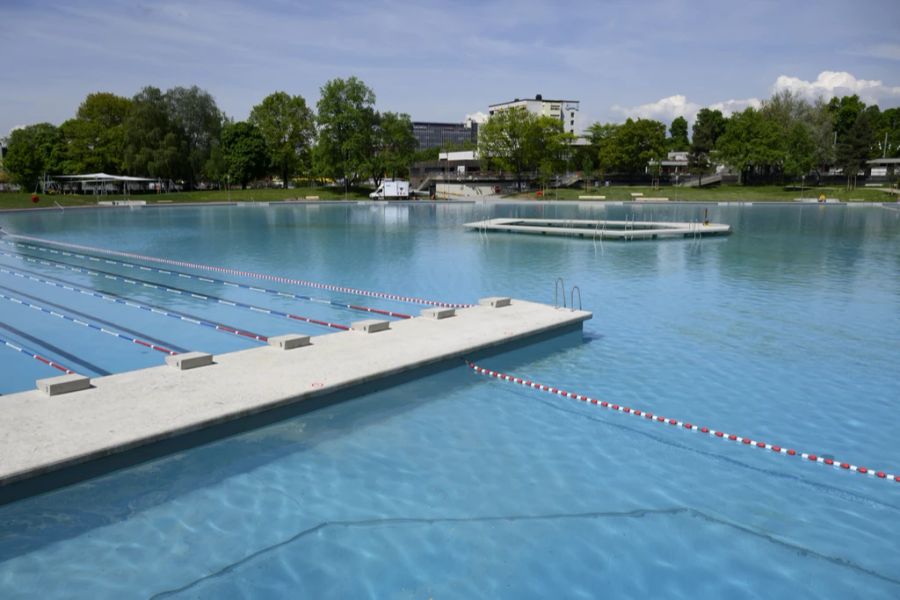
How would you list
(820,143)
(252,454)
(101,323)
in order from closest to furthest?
(252,454) < (101,323) < (820,143)

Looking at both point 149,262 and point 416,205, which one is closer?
point 149,262

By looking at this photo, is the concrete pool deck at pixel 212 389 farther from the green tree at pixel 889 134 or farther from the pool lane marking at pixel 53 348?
the green tree at pixel 889 134

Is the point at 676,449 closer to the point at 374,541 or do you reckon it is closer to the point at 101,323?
the point at 374,541

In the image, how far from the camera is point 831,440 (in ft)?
25.1

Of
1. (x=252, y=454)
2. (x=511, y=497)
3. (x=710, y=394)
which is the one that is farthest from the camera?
(x=710, y=394)

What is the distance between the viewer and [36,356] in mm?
10961

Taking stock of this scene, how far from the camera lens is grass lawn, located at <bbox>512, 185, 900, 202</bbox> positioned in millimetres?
68312

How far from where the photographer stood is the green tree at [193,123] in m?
71.4

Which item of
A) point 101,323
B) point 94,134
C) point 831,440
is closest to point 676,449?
point 831,440

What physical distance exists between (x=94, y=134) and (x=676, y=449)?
8105cm

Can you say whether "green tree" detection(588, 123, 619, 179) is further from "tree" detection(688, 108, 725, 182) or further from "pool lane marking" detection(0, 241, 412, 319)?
"pool lane marking" detection(0, 241, 412, 319)

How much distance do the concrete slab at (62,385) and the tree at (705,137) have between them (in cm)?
10143

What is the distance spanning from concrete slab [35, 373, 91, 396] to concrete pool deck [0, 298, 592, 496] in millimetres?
71

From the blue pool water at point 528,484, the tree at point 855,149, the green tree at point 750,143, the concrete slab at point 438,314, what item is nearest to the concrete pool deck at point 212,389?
the concrete slab at point 438,314
